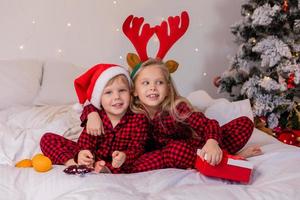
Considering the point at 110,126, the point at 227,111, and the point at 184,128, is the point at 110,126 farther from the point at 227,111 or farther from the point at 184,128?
the point at 227,111

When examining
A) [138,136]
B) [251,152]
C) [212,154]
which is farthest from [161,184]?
[251,152]

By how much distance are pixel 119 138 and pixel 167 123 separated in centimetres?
18

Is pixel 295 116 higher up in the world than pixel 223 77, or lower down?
lower down

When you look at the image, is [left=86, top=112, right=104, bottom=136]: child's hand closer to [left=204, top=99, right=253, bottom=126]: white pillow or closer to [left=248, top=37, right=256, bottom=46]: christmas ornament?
[left=204, top=99, right=253, bottom=126]: white pillow

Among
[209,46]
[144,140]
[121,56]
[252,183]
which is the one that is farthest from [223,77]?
[252,183]

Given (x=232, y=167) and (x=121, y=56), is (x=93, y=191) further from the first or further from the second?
(x=121, y=56)

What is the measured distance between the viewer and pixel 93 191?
1.10m

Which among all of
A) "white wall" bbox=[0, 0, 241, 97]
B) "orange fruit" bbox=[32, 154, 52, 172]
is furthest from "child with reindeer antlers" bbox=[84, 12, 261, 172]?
"white wall" bbox=[0, 0, 241, 97]

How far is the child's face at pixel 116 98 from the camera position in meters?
1.52

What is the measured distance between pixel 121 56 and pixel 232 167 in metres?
1.65

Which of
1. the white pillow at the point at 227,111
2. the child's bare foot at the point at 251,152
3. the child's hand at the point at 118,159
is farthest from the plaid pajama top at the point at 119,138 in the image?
the white pillow at the point at 227,111

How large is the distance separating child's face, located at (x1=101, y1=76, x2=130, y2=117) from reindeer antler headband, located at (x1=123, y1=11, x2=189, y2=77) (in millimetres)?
130

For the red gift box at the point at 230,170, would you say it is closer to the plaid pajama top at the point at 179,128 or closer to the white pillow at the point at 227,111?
the plaid pajama top at the point at 179,128

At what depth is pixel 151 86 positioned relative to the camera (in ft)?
5.06
